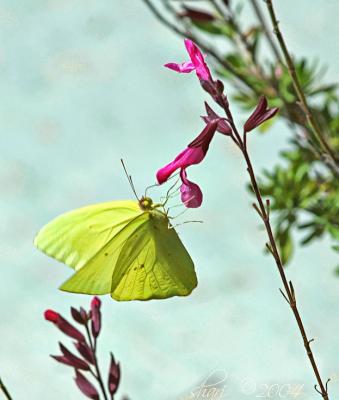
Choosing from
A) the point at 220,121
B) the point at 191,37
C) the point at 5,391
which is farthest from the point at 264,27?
the point at 5,391

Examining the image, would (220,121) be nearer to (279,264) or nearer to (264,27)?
(279,264)

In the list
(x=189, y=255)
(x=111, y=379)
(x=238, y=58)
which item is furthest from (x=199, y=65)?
(x=238, y=58)

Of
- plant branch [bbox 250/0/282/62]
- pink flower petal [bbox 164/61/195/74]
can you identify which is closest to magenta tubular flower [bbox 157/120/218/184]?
pink flower petal [bbox 164/61/195/74]

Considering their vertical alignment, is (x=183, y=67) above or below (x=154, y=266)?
above

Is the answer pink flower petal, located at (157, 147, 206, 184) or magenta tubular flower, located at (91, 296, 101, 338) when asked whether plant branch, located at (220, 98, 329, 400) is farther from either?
magenta tubular flower, located at (91, 296, 101, 338)

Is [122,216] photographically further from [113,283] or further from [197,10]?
[197,10]

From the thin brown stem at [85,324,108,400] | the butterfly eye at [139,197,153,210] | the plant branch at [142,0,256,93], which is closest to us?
the thin brown stem at [85,324,108,400]
